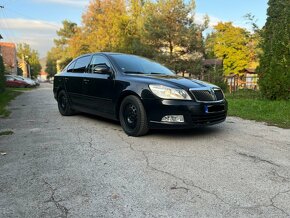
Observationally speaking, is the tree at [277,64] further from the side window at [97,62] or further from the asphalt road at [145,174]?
the side window at [97,62]

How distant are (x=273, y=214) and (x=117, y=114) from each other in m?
4.03

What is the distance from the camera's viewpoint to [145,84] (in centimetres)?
580

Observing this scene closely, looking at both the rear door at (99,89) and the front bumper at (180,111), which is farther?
the rear door at (99,89)

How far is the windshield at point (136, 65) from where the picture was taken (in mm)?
6680

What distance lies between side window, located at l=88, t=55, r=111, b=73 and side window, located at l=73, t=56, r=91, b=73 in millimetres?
272

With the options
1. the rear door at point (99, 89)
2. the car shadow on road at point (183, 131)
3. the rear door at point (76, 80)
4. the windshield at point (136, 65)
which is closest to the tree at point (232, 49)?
the rear door at point (76, 80)

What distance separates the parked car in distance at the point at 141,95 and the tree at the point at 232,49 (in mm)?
41223

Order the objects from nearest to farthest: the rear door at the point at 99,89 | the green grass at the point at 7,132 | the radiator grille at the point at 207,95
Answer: the radiator grille at the point at 207,95 < the green grass at the point at 7,132 < the rear door at the point at 99,89

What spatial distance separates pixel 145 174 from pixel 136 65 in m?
3.45

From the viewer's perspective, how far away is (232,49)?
157 ft

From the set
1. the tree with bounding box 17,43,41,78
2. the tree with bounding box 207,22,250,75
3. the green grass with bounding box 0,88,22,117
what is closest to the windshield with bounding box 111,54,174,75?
the green grass with bounding box 0,88,22,117

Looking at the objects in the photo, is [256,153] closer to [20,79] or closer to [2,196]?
[2,196]

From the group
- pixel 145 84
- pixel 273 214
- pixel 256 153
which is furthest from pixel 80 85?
pixel 273 214

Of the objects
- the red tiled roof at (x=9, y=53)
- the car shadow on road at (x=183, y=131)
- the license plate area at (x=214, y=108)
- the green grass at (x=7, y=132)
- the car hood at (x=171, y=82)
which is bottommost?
the green grass at (x=7, y=132)
